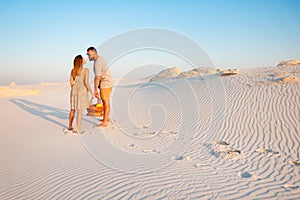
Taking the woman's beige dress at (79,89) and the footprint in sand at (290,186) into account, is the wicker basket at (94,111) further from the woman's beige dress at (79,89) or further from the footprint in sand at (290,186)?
the footprint in sand at (290,186)

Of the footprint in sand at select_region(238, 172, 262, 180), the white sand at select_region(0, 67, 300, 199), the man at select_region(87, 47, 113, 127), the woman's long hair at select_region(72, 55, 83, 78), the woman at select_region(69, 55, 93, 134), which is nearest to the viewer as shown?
the white sand at select_region(0, 67, 300, 199)

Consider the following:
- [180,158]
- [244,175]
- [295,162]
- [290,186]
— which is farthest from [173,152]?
[295,162]

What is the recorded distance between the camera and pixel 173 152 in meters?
5.16

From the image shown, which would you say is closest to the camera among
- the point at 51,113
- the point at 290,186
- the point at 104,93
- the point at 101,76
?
the point at 290,186

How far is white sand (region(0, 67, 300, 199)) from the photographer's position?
3.48m

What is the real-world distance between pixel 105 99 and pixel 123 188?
12.4 feet

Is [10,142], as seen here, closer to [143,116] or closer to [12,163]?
[12,163]

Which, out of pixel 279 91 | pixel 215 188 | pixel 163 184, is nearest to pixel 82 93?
pixel 163 184

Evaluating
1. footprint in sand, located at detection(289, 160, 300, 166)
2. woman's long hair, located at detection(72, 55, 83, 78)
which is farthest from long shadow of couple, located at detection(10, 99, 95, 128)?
footprint in sand, located at detection(289, 160, 300, 166)

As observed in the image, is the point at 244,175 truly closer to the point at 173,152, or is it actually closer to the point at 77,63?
the point at 173,152

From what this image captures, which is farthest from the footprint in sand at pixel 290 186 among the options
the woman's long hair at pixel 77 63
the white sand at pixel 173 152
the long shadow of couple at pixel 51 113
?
the long shadow of couple at pixel 51 113

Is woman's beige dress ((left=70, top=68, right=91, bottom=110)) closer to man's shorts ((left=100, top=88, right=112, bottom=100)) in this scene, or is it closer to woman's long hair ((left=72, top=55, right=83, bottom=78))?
woman's long hair ((left=72, top=55, right=83, bottom=78))

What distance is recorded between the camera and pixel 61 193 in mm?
3369

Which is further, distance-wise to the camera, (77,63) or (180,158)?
(77,63)
